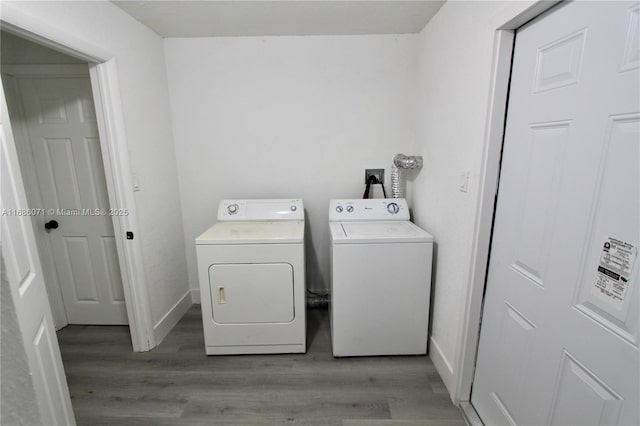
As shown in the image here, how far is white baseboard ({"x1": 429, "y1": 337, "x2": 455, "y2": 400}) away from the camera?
1677 millimetres

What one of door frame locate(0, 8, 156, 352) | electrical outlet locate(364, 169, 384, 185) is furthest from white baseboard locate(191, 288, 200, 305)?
electrical outlet locate(364, 169, 384, 185)

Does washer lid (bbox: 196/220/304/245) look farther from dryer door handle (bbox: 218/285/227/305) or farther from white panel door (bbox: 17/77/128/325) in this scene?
white panel door (bbox: 17/77/128/325)

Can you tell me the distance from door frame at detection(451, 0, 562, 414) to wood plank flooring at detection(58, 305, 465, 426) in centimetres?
24

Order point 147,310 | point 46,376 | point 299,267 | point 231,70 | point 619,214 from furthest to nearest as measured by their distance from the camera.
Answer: point 231,70 → point 147,310 → point 299,267 → point 46,376 → point 619,214

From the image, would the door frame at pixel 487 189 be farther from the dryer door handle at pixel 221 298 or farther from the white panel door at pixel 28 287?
the white panel door at pixel 28 287

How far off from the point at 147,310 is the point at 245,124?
1.64 m

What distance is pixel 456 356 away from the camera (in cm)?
160

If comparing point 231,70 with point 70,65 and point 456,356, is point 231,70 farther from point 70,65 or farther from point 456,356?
point 456,356

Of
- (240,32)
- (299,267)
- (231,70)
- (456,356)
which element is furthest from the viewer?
(231,70)

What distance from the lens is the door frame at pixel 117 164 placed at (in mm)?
1498

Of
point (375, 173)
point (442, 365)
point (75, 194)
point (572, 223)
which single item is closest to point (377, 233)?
point (375, 173)

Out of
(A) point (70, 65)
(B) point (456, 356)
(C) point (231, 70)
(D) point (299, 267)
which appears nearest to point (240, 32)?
(C) point (231, 70)

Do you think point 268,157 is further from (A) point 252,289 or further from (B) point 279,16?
(A) point 252,289

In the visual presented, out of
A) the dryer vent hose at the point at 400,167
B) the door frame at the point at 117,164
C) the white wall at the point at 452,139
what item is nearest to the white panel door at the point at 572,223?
the white wall at the point at 452,139
